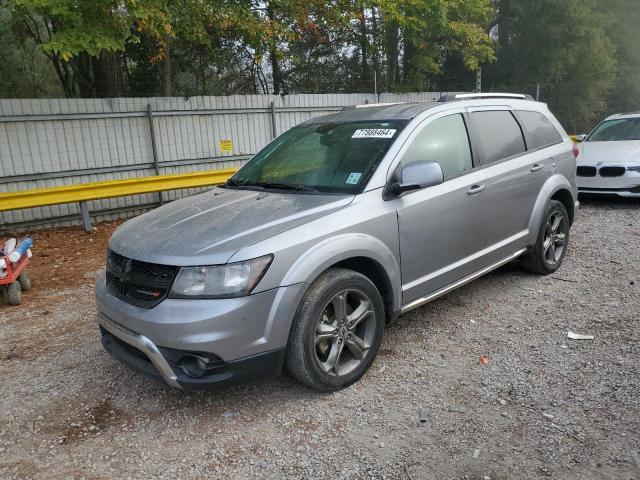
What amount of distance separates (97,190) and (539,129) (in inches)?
251

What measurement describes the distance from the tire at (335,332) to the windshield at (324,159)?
2.25ft

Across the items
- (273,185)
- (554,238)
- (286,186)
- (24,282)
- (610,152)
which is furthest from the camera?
(610,152)

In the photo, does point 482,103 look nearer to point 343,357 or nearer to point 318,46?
point 343,357

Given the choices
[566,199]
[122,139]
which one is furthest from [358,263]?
[122,139]

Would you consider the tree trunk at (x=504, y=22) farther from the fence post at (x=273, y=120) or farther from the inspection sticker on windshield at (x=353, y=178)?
the inspection sticker on windshield at (x=353, y=178)

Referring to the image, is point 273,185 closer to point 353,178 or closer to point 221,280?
point 353,178

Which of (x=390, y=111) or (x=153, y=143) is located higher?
(x=390, y=111)

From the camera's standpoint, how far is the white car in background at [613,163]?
800 centimetres

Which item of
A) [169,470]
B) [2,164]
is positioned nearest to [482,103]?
[169,470]

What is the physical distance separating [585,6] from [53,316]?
18.1 m

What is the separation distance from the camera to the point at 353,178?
3.54 m

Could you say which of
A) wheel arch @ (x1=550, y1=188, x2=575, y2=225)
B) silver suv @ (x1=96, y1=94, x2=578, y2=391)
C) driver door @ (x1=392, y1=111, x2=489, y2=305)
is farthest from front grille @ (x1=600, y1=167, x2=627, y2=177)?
driver door @ (x1=392, y1=111, x2=489, y2=305)

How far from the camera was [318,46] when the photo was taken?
51.7 ft

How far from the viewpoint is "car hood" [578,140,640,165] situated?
8.04 meters
